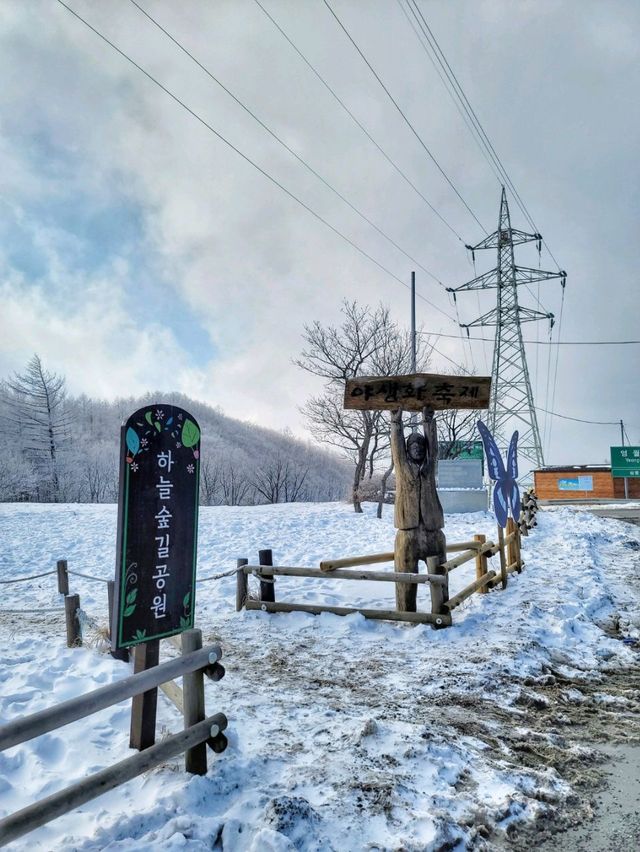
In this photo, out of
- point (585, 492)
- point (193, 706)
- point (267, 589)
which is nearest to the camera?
point (193, 706)

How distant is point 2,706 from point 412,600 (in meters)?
4.75

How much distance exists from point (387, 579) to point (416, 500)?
127cm

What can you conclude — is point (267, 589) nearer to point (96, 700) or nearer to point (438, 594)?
point (438, 594)

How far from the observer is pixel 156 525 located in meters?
3.69

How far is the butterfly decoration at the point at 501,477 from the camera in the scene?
852 cm

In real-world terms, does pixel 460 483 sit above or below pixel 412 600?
above

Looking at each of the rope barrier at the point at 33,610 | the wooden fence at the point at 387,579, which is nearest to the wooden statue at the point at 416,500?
the wooden fence at the point at 387,579

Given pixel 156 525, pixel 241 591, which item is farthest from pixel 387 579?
pixel 156 525

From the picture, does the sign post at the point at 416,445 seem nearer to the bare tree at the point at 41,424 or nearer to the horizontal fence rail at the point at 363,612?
the horizontal fence rail at the point at 363,612

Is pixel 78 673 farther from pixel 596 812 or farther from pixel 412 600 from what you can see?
pixel 596 812

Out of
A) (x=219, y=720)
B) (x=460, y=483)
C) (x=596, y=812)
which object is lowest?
(x=596, y=812)

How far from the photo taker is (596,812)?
10.4 feet

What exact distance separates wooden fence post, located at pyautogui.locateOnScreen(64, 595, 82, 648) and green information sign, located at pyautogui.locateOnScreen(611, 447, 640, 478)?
104 feet

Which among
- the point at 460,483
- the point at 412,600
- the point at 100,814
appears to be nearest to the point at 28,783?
the point at 100,814
